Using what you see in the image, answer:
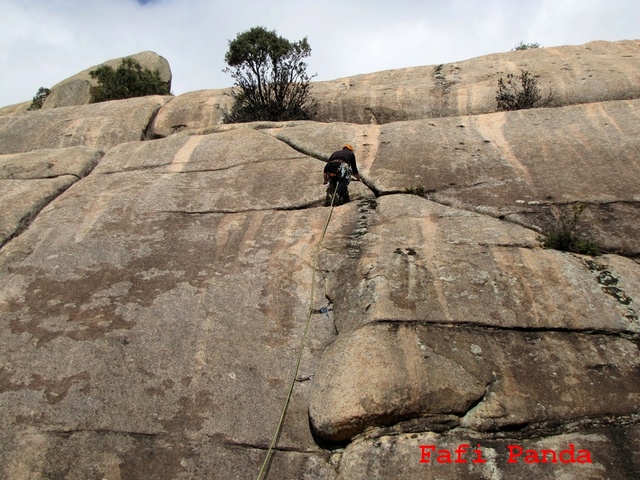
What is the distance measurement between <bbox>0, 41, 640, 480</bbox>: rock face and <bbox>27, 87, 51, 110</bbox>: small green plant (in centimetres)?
913

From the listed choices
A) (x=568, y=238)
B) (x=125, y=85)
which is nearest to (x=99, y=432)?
(x=568, y=238)

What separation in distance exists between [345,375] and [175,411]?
1.61 m

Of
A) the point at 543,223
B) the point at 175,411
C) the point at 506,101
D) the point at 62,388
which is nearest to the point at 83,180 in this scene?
the point at 62,388

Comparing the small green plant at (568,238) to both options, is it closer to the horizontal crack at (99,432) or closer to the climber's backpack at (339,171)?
the climber's backpack at (339,171)

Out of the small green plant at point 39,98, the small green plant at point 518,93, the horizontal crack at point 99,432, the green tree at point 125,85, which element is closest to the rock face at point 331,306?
the horizontal crack at point 99,432

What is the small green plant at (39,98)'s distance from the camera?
1722 centimetres

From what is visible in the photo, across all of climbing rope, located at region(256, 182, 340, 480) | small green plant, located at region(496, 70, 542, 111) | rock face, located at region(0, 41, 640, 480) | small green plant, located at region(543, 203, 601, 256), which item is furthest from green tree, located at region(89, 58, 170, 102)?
small green plant, located at region(543, 203, 601, 256)

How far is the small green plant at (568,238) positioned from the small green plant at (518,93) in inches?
185

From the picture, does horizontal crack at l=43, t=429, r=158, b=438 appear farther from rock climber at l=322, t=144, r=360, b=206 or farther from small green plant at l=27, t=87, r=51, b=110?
small green plant at l=27, t=87, r=51, b=110

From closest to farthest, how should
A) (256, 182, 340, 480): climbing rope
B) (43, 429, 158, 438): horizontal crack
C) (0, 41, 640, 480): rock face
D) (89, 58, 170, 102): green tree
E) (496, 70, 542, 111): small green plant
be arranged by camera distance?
(0, 41, 640, 480): rock face → (256, 182, 340, 480): climbing rope → (43, 429, 158, 438): horizontal crack → (496, 70, 542, 111): small green plant → (89, 58, 170, 102): green tree

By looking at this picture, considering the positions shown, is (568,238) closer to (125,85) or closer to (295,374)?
(295,374)

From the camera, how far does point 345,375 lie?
15.2ft

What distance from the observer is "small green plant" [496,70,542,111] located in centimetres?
1035

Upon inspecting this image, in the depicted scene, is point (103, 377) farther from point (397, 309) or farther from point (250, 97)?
point (250, 97)
